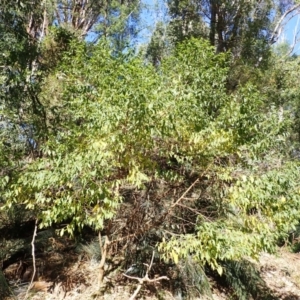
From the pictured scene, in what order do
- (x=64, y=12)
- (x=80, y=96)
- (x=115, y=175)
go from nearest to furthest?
1. (x=115, y=175)
2. (x=80, y=96)
3. (x=64, y=12)

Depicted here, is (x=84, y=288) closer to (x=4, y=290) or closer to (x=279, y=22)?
(x=4, y=290)

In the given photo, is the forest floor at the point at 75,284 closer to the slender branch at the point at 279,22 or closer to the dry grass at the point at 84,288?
the dry grass at the point at 84,288

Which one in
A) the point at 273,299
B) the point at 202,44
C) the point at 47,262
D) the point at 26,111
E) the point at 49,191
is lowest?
the point at 273,299

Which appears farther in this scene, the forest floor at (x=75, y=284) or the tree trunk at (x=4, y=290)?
the forest floor at (x=75, y=284)

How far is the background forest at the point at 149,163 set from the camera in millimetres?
3135

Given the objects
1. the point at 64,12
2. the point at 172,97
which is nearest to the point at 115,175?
the point at 172,97

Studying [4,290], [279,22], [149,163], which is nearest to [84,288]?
[4,290]

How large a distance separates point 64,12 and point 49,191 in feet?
32.4

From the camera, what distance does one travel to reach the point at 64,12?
1141cm

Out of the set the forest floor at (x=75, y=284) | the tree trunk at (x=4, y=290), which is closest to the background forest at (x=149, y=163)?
the tree trunk at (x=4, y=290)

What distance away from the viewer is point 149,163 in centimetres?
343

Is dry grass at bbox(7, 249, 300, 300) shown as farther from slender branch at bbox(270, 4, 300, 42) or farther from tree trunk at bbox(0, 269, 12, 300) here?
slender branch at bbox(270, 4, 300, 42)

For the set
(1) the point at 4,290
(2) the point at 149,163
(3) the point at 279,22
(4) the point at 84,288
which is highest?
(3) the point at 279,22

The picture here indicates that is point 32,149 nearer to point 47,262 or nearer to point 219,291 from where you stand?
point 47,262
